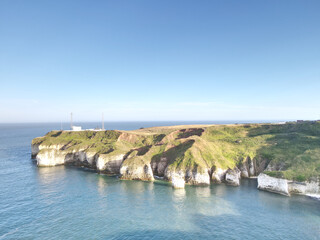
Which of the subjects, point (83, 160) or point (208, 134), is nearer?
point (83, 160)

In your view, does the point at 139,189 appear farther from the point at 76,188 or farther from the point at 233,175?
the point at 233,175

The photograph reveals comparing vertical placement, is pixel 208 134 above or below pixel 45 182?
above

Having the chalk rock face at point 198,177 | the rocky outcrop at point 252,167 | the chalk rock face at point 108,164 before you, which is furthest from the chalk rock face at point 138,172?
the rocky outcrop at point 252,167

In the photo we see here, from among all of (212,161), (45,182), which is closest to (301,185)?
(212,161)

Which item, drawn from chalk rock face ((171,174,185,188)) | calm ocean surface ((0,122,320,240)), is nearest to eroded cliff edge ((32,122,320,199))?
chalk rock face ((171,174,185,188))

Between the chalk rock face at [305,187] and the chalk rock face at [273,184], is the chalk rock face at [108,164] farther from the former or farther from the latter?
the chalk rock face at [305,187]

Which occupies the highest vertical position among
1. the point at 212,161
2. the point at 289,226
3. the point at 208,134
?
the point at 208,134

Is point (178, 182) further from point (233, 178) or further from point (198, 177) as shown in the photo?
point (233, 178)
